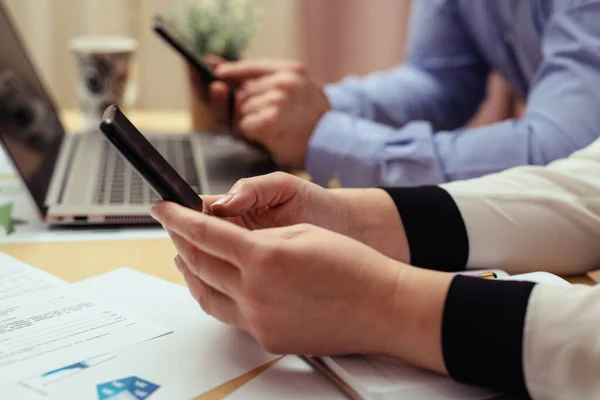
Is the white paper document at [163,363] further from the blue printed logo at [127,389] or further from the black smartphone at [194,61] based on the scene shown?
the black smartphone at [194,61]

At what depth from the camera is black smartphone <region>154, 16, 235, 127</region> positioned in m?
0.98

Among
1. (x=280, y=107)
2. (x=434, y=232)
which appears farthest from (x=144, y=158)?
(x=280, y=107)

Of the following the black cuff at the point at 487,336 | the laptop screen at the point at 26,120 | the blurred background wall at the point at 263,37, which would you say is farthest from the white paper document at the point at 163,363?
the blurred background wall at the point at 263,37

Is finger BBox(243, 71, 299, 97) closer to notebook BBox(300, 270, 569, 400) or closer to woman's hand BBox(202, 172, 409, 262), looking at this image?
woman's hand BBox(202, 172, 409, 262)

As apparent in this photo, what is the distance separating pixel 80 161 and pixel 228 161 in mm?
199

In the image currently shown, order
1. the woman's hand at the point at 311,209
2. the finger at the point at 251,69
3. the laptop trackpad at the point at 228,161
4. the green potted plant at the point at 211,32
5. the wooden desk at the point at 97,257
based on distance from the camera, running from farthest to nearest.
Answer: the green potted plant at the point at 211,32 → the finger at the point at 251,69 → the laptop trackpad at the point at 228,161 → the wooden desk at the point at 97,257 → the woman's hand at the point at 311,209

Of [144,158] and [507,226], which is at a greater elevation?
[144,158]

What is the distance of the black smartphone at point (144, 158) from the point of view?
438 millimetres

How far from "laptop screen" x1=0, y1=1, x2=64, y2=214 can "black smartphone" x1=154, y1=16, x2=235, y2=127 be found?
7.5 inches

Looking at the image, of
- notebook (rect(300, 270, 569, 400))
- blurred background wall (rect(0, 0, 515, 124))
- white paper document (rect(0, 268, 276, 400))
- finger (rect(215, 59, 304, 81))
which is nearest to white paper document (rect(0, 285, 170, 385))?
white paper document (rect(0, 268, 276, 400))

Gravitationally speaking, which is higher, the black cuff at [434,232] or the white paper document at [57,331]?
the black cuff at [434,232]

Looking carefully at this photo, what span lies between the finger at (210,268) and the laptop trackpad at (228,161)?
372 mm

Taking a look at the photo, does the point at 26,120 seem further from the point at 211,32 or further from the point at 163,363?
the point at 163,363

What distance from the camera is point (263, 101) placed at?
964mm
